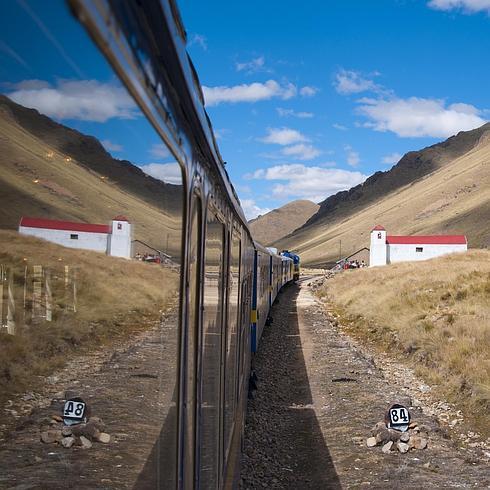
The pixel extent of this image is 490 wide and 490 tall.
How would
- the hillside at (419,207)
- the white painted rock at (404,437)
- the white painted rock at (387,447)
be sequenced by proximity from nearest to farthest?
1. the white painted rock at (387,447)
2. the white painted rock at (404,437)
3. the hillside at (419,207)

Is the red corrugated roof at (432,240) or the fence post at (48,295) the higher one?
A: the red corrugated roof at (432,240)

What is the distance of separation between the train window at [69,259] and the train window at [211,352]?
1.40m

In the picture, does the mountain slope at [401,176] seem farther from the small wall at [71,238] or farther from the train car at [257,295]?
the small wall at [71,238]

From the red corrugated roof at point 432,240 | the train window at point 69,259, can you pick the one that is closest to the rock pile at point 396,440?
the train window at point 69,259

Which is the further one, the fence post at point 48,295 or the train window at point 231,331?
the train window at point 231,331

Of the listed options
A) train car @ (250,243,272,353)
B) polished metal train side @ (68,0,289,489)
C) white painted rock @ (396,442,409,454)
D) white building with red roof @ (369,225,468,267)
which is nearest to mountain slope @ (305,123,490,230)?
white building with red roof @ (369,225,468,267)

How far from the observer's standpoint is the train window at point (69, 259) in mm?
1146

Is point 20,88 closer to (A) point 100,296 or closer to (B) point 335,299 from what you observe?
(A) point 100,296

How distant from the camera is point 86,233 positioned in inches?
56.9

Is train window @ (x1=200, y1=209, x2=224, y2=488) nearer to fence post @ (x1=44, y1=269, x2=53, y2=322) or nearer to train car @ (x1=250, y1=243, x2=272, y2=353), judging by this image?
fence post @ (x1=44, y1=269, x2=53, y2=322)

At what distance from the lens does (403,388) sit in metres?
12.2

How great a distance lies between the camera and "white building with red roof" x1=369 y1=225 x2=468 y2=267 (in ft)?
230

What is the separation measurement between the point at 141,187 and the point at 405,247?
71.3m

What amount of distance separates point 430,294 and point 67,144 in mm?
24527
